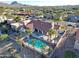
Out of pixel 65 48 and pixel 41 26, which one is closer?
pixel 65 48

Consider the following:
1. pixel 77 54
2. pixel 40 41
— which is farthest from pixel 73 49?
pixel 40 41

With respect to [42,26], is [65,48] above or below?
below

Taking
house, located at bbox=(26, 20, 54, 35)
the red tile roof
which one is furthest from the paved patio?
the red tile roof

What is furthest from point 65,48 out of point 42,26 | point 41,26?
point 41,26

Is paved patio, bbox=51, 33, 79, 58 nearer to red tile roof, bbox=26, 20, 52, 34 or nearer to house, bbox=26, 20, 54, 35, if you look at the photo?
house, bbox=26, 20, 54, 35

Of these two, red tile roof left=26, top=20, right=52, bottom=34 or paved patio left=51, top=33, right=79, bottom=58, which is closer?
paved patio left=51, top=33, right=79, bottom=58

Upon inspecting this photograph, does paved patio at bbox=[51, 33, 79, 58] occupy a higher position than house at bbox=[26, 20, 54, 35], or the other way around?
house at bbox=[26, 20, 54, 35]

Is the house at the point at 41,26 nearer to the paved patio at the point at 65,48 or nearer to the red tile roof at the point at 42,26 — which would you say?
the red tile roof at the point at 42,26

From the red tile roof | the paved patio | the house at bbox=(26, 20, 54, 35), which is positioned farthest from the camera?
the red tile roof

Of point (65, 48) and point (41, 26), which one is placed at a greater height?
point (41, 26)

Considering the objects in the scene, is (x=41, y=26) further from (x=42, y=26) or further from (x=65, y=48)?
(x=65, y=48)

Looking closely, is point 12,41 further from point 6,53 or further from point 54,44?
point 54,44
